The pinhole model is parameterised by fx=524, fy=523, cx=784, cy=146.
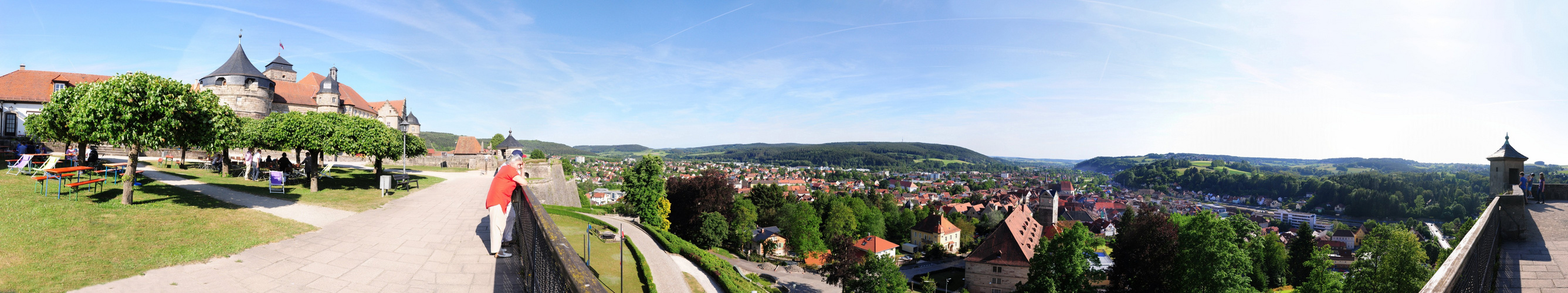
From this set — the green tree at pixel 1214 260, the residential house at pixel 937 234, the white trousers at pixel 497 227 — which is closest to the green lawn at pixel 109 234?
the white trousers at pixel 497 227

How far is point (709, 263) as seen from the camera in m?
23.7

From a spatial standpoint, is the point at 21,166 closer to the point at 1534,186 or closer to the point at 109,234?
the point at 109,234

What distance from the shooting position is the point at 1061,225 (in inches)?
1857

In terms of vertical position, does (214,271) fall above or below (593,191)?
above

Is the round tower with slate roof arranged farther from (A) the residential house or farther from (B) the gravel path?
(A) the residential house

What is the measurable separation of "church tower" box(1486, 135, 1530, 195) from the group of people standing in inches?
3.1

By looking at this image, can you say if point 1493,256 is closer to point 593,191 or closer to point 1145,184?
point 593,191

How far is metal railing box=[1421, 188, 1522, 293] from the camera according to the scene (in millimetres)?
2734

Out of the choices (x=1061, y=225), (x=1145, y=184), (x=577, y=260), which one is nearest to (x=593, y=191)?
(x=1061, y=225)

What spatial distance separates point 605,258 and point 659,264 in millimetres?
4548

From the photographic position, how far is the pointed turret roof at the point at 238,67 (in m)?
31.9

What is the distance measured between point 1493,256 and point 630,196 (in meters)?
30.0

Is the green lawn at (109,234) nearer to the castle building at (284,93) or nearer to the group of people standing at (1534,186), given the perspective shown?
the castle building at (284,93)

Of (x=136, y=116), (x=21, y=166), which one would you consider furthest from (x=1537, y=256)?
(x=21, y=166)
